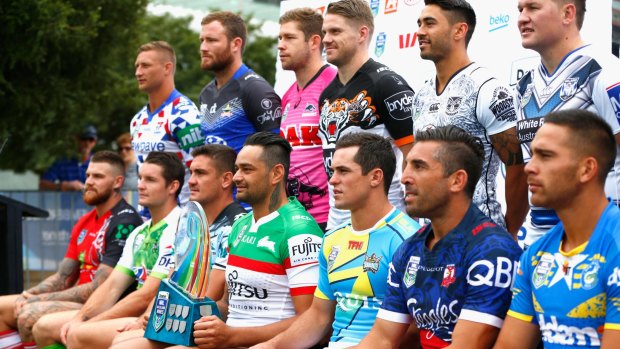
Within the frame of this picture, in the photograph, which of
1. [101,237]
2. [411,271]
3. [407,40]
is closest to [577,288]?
[411,271]

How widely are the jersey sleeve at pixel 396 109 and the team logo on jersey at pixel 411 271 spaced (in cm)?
135

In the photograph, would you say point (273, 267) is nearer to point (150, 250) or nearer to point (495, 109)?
point (495, 109)

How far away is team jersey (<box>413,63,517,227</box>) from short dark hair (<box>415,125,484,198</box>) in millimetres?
510

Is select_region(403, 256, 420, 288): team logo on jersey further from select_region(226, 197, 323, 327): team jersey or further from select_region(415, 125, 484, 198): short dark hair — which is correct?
select_region(226, 197, 323, 327): team jersey

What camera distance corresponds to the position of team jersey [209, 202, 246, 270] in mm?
6586

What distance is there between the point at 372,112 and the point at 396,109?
0.14 meters

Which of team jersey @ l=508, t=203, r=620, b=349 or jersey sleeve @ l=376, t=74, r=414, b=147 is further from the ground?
jersey sleeve @ l=376, t=74, r=414, b=147

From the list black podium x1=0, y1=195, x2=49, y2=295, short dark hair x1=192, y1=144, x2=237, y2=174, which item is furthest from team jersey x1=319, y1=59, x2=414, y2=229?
black podium x1=0, y1=195, x2=49, y2=295

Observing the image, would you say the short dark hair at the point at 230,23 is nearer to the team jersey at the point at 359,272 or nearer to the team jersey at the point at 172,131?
the team jersey at the point at 172,131

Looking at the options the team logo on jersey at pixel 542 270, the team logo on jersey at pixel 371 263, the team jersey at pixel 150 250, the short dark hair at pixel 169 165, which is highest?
the short dark hair at pixel 169 165

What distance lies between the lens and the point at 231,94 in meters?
7.23

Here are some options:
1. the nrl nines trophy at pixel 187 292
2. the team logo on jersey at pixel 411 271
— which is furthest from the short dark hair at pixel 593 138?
the nrl nines trophy at pixel 187 292

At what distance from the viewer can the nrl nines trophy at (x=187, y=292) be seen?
577 cm

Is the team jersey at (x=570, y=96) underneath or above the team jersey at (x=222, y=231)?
above
